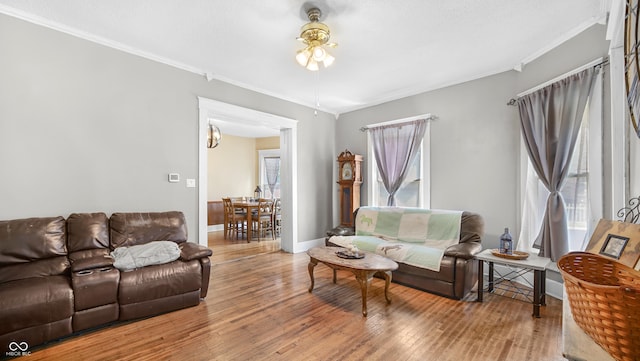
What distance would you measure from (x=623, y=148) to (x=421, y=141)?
8.30 feet

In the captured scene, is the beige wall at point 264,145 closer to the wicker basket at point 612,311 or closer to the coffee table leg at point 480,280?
the coffee table leg at point 480,280

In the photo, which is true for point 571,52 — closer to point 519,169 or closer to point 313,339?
point 519,169

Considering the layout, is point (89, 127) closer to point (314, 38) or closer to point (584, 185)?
point (314, 38)

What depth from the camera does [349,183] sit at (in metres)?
5.10

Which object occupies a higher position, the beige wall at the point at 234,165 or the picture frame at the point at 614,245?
the beige wall at the point at 234,165

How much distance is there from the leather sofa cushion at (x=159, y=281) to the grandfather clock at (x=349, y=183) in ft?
9.43

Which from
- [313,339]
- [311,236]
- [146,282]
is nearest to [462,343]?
[313,339]

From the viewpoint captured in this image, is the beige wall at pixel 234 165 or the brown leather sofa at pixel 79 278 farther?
the beige wall at pixel 234 165

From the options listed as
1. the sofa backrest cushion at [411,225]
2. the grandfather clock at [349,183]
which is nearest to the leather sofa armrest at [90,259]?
the sofa backrest cushion at [411,225]

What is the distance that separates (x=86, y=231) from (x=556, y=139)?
15.8 feet

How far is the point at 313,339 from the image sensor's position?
2219mm

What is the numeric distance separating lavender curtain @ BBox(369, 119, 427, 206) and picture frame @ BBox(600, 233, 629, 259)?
10.5 ft

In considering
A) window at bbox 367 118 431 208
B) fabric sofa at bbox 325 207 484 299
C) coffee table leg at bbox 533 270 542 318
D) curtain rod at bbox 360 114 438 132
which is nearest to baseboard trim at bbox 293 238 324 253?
fabric sofa at bbox 325 207 484 299

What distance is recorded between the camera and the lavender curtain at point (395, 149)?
446 centimetres
